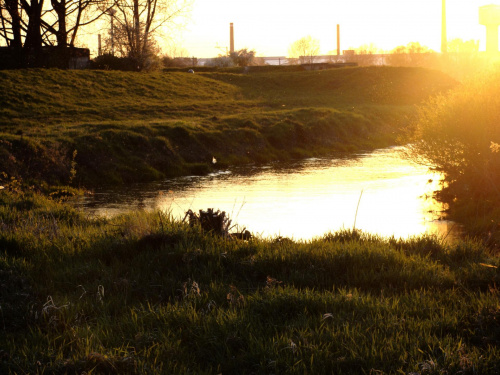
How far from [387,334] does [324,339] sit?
1.65 ft

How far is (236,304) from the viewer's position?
5.24 m

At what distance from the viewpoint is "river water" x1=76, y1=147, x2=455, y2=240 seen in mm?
11742

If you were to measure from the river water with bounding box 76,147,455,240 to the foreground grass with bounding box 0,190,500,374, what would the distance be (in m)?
2.53

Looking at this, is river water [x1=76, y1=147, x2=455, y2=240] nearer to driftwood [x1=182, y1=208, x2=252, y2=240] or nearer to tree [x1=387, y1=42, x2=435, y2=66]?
driftwood [x1=182, y1=208, x2=252, y2=240]

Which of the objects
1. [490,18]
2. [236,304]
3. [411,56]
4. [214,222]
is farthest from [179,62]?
[236,304]

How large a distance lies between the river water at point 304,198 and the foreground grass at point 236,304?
8.31ft

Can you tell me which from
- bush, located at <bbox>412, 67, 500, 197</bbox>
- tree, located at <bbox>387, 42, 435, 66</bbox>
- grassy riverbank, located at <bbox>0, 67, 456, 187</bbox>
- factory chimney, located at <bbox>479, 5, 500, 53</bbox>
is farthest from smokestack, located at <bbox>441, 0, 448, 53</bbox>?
bush, located at <bbox>412, 67, 500, 197</bbox>

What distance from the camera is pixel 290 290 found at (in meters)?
5.53

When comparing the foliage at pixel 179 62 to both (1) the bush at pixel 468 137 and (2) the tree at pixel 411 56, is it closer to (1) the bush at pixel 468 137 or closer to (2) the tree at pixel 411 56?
(2) the tree at pixel 411 56

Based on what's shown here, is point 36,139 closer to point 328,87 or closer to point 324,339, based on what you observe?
point 324,339

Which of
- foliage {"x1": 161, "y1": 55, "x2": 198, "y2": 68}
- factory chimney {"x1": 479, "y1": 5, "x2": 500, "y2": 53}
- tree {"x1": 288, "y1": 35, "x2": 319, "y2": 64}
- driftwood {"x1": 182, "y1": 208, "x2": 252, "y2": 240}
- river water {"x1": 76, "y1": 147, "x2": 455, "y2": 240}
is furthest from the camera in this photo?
tree {"x1": 288, "y1": 35, "x2": 319, "y2": 64}

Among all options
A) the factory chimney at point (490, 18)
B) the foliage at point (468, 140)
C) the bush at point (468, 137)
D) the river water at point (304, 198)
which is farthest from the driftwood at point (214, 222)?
the factory chimney at point (490, 18)

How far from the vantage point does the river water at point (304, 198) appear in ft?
38.5

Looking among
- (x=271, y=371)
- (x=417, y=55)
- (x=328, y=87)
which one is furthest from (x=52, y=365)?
(x=417, y=55)
